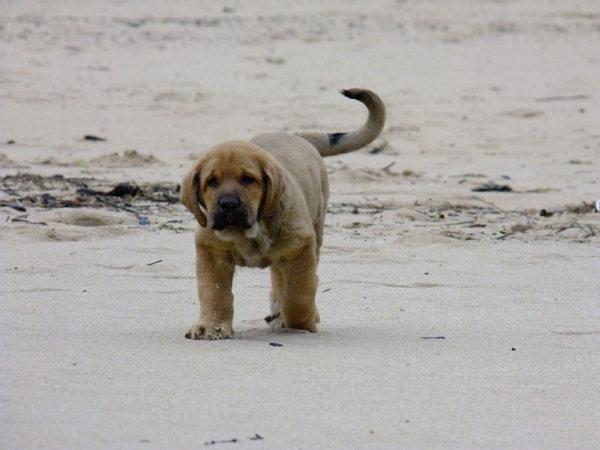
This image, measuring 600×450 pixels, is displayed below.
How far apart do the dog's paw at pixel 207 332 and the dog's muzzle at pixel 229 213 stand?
0.46 meters

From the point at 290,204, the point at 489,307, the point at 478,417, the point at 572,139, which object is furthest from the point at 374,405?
the point at 572,139

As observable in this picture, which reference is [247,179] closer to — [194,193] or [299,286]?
[194,193]

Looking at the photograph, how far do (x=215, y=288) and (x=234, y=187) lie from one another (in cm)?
53

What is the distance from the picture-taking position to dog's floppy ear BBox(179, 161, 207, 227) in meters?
4.90

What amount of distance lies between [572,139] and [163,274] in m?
6.61

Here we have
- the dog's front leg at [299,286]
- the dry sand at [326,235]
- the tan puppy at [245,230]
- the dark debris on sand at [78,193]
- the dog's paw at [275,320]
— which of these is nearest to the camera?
the dry sand at [326,235]

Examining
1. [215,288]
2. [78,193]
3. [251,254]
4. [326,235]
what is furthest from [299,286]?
[78,193]

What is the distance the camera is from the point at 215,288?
16.4 feet

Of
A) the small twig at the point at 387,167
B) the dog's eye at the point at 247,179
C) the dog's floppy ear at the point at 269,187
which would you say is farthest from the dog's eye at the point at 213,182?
the small twig at the point at 387,167

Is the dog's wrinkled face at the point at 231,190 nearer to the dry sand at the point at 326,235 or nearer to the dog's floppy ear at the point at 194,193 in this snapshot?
the dog's floppy ear at the point at 194,193

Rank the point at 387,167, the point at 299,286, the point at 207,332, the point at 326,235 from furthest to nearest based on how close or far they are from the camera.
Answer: the point at 387,167, the point at 326,235, the point at 299,286, the point at 207,332

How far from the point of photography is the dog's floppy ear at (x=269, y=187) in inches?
192

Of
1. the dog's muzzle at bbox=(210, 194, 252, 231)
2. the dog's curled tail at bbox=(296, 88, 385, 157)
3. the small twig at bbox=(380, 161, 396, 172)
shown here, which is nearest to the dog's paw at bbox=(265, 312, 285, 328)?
the dog's muzzle at bbox=(210, 194, 252, 231)

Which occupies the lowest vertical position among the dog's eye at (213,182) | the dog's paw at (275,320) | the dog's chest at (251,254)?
the dog's paw at (275,320)
